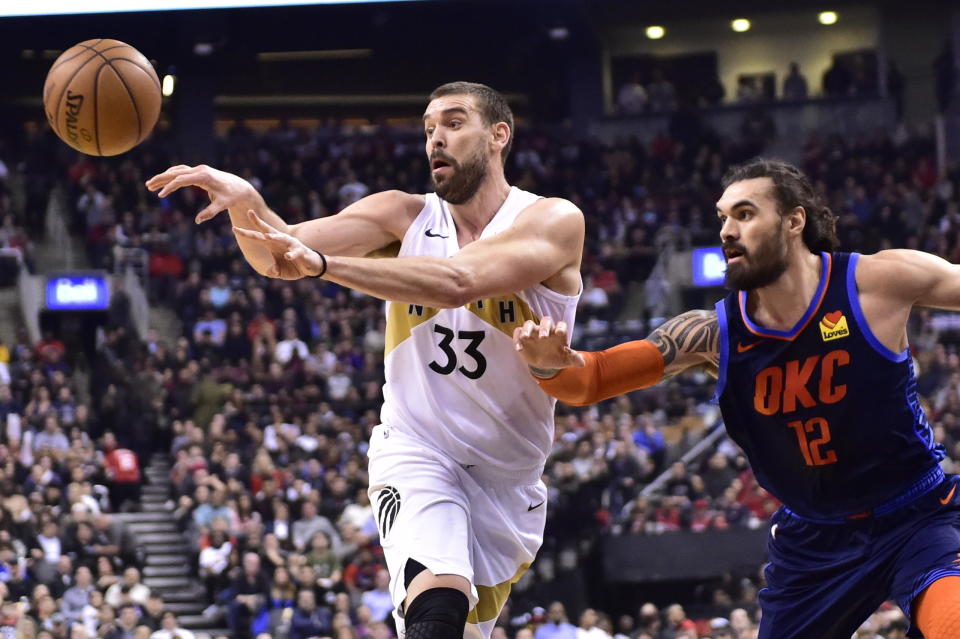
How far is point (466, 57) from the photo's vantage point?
28.8 m

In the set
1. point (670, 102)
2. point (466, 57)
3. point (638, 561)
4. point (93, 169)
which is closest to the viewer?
point (638, 561)

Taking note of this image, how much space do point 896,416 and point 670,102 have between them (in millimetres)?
22190

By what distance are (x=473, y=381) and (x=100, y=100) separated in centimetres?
231

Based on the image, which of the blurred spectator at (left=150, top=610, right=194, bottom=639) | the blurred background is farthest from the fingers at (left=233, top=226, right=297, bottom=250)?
the blurred spectator at (left=150, top=610, right=194, bottom=639)

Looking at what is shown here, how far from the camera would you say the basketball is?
6.10 meters

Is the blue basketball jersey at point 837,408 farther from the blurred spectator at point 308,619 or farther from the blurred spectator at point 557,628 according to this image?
the blurred spectator at point 308,619

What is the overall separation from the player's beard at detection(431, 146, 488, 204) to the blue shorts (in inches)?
70.5

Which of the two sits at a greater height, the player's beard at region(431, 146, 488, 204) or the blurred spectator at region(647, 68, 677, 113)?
the blurred spectator at region(647, 68, 677, 113)

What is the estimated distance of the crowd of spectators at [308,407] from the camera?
13.1 m

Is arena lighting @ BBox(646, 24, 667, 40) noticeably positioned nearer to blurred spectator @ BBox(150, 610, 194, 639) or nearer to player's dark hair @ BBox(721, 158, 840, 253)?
blurred spectator @ BBox(150, 610, 194, 639)

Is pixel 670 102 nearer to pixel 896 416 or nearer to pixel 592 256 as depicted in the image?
pixel 592 256

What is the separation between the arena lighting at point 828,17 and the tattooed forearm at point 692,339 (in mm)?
23896

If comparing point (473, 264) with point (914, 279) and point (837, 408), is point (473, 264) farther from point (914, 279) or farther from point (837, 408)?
point (914, 279)

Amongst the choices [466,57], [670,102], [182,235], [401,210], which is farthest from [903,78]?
[401,210]
